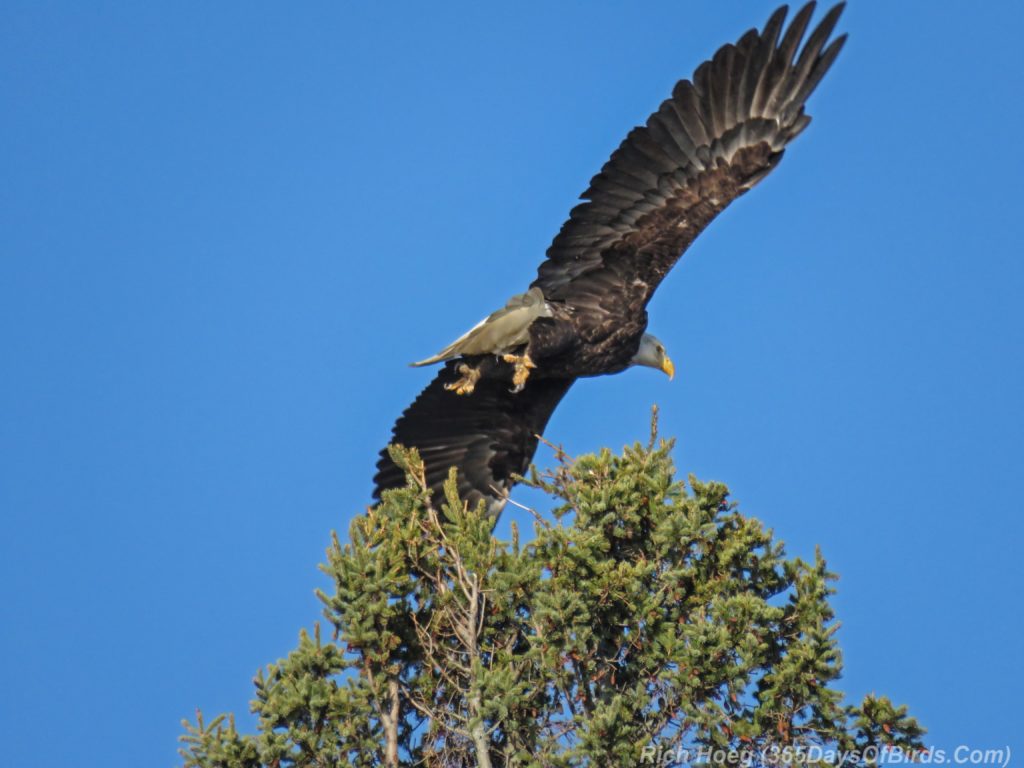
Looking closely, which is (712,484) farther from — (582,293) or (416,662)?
(582,293)

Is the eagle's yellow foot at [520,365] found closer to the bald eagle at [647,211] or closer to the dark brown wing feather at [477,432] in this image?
the bald eagle at [647,211]

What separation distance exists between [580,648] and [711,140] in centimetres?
395

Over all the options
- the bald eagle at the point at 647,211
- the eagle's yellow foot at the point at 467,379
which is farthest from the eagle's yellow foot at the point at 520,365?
the eagle's yellow foot at the point at 467,379

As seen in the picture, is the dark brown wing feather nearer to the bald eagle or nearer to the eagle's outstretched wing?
the bald eagle

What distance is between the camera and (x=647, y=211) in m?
9.11

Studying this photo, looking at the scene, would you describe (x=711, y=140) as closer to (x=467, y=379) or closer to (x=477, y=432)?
(x=467, y=379)

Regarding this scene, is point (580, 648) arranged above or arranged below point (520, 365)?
below

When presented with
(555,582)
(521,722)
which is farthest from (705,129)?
(521,722)

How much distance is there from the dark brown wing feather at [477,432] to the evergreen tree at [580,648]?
292cm

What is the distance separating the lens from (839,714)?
20.8 ft

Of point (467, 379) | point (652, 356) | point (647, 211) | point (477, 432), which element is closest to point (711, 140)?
point (647, 211)

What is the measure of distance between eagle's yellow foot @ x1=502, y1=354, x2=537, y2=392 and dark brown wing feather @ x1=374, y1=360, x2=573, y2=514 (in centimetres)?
63

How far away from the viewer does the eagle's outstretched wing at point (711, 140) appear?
9000 millimetres

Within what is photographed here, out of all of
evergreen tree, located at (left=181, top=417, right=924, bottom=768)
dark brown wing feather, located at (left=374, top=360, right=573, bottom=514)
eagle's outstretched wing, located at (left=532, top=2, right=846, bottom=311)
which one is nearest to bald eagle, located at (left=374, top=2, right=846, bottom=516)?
eagle's outstretched wing, located at (left=532, top=2, right=846, bottom=311)
